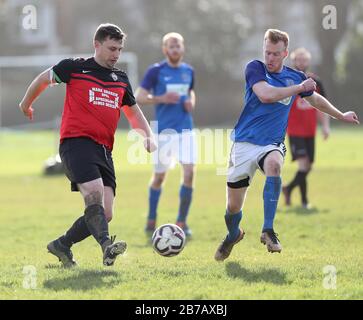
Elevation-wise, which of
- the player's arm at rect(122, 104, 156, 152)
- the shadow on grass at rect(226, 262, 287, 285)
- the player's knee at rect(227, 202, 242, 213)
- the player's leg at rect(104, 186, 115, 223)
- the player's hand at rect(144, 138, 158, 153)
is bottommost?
the shadow on grass at rect(226, 262, 287, 285)

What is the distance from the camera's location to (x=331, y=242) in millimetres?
9633

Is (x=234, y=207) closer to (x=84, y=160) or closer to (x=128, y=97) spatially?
(x=128, y=97)

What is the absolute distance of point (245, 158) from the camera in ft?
24.3

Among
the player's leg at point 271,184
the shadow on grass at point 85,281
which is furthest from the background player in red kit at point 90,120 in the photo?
the player's leg at point 271,184

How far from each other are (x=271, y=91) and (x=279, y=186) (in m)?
0.84

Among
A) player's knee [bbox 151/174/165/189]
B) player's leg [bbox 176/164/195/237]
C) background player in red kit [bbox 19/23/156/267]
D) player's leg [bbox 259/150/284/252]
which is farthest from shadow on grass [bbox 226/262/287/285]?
player's knee [bbox 151/174/165/189]

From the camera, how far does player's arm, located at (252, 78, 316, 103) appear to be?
6992 millimetres

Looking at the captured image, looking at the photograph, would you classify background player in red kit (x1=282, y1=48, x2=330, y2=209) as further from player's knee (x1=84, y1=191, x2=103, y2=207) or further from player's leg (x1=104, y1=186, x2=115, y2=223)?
player's knee (x1=84, y1=191, x2=103, y2=207)

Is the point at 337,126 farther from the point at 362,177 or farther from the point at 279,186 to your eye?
the point at 279,186

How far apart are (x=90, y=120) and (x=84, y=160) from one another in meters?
0.37

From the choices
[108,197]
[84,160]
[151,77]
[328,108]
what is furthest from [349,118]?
[151,77]

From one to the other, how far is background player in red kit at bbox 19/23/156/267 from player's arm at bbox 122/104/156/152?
0.29 metres

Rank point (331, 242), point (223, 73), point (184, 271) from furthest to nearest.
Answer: point (223, 73), point (331, 242), point (184, 271)
